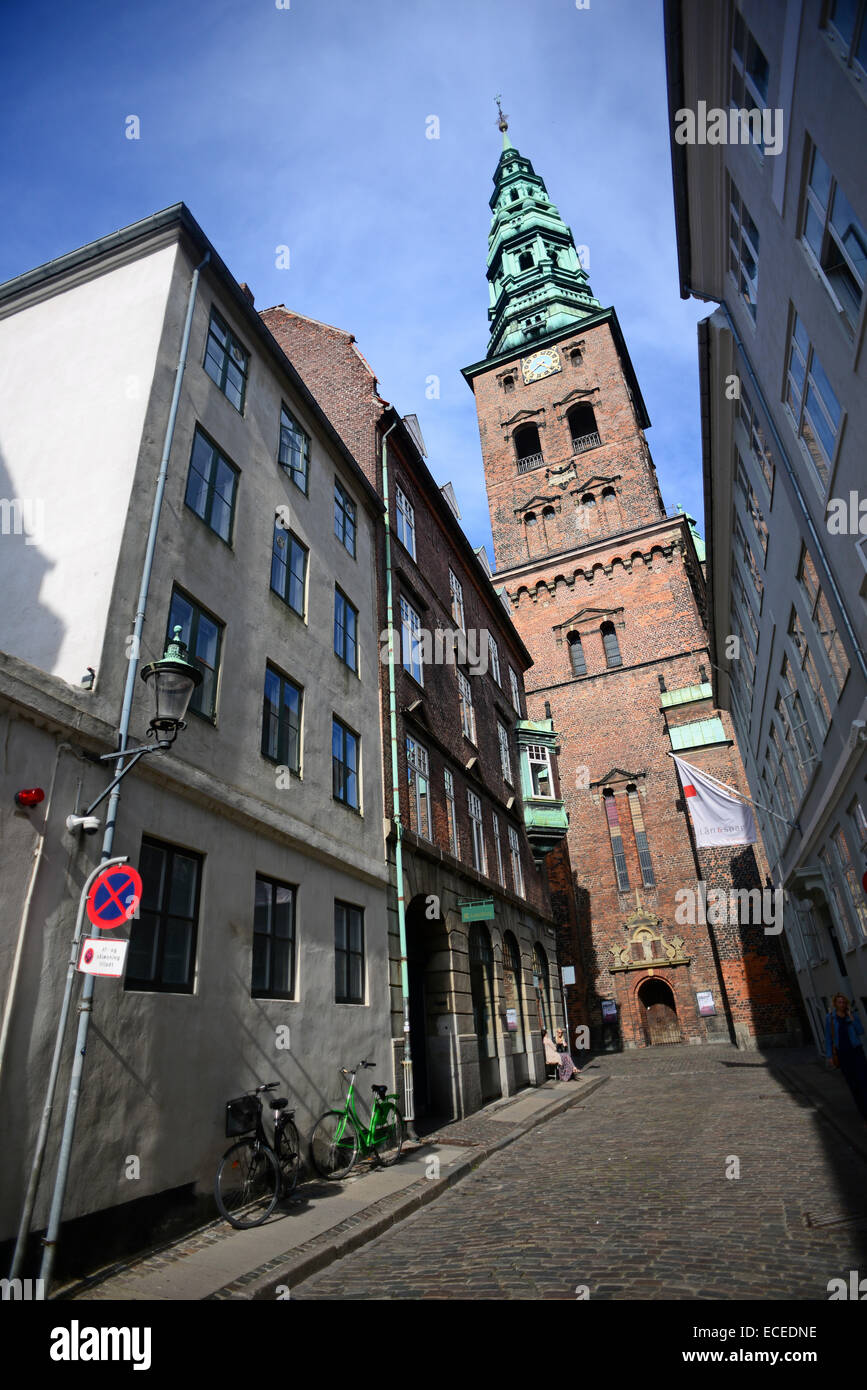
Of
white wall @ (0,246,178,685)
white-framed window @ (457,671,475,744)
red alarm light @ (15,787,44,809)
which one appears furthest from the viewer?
white-framed window @ (457,671,475,744)

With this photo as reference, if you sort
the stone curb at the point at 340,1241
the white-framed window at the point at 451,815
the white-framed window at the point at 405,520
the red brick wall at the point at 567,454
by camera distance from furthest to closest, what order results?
the red brick wall at the point at 567,454 < the white-framed window at the point at 405,520 < the white-framed window at the point at 451,815 < the stone curb at the point at 340,1241

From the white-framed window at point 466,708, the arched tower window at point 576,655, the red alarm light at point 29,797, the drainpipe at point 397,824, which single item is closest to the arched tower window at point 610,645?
the arched tower window at point 576,655

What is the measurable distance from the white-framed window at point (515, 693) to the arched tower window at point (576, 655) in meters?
10.8

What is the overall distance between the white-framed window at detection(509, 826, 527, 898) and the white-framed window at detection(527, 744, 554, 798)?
2.48 metres

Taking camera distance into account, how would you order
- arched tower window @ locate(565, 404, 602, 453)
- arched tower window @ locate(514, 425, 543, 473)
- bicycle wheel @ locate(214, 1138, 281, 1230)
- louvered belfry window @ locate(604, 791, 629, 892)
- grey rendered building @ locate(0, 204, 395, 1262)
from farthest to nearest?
1. arched tower window @ locate(514, 425, 543, 473)
2. arched tower window @ locate(565, 404, 602, 453)
3. louvered belfry window @ locate(604, 791, 629, 892)
4. bicycle wheel @ locate(214, 1138, 281, 1230)
5. grey rendered building @ locate(0, 204, 395, 1262)

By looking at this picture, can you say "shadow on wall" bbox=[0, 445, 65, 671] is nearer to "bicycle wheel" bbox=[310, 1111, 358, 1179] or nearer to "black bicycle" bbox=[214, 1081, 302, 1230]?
"black bicycle" bbox=[214, 1081, 302, 1230]

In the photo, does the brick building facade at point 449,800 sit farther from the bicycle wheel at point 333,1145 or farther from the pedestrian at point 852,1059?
the pedestrian at point 852,1059

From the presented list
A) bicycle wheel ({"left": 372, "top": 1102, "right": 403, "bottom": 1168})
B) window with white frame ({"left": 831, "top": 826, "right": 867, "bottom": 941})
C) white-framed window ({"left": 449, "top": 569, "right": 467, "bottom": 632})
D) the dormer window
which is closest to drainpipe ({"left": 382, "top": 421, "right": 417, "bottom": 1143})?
bicycle wheel ({"left": 372, "top": 1102, "right": 403, "bottom": 1168})

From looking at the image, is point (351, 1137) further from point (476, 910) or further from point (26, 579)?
point (26, 579)

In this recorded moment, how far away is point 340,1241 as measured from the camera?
658cm

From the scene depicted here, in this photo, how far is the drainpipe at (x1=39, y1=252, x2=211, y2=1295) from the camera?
17.6 ft

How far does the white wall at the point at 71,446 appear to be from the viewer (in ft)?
25.9

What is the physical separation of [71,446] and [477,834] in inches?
520
